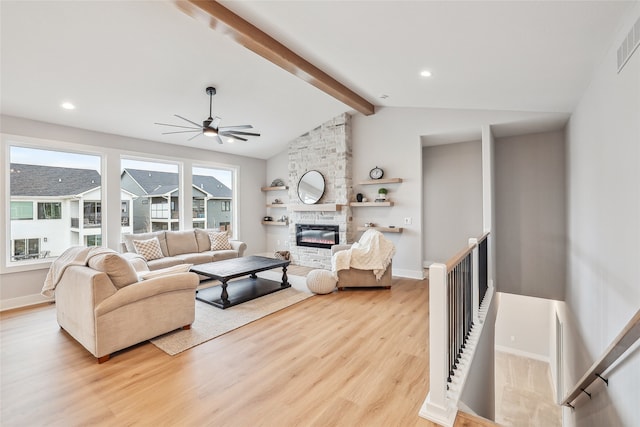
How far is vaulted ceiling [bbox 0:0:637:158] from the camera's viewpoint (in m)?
2.31

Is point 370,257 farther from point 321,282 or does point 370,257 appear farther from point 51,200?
point 51,200

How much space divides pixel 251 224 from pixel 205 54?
4.53m

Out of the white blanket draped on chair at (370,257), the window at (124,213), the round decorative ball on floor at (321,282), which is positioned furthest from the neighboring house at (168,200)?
the white blanket draped on chair at (370,257)

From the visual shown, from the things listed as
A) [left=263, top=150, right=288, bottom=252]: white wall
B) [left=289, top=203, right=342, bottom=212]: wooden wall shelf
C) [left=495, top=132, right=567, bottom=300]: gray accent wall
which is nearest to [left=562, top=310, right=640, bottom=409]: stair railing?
[left=495, top=132, right=567, bottom=300]: gray accent wall

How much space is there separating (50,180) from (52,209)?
1.46 ft

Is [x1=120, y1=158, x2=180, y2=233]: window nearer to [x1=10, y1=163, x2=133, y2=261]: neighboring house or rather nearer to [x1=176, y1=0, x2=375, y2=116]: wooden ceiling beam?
[x1=10, y1=163, x2=133, y2=261]: neighboring house

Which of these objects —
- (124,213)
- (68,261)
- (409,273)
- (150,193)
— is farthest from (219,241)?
(409,273)

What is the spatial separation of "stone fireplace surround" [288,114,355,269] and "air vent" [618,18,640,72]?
14.0ft

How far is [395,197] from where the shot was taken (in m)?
5.71

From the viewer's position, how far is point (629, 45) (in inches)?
75.1

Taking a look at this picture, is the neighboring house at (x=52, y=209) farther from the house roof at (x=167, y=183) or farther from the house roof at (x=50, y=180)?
the house roof at (x=167, y=183)

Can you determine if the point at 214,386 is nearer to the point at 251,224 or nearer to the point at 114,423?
the point at 114,423

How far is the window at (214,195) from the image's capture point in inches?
259

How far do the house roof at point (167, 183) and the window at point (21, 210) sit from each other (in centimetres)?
144
